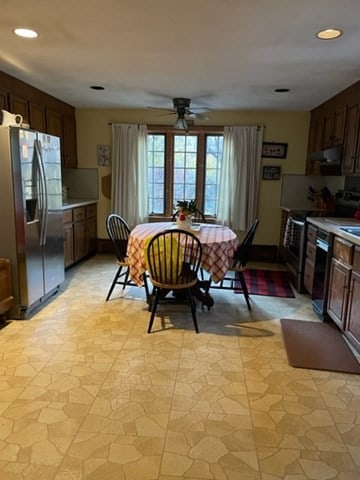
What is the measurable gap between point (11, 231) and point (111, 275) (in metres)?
1.76

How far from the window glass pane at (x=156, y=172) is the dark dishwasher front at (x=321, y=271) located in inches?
113

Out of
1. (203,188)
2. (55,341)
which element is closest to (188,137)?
(203,188)

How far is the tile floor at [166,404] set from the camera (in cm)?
168

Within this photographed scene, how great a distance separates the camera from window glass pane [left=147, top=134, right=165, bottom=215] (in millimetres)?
5648

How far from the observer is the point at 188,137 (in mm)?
5582

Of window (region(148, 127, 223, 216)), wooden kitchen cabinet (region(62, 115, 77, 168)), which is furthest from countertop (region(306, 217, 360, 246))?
wooden kitchen cabinet (region(62, 115, 77, 168))

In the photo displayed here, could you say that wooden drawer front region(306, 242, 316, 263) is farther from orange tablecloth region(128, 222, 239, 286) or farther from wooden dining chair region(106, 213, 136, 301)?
wooden dining chair region(106, 213, 136, 301)

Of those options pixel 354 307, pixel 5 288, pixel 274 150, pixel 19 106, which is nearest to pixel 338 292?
pixel 354 307

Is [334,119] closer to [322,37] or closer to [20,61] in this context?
[322,37]

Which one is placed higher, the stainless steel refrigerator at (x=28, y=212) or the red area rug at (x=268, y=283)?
the stainless steel refrigerator at (x=28, y=212)

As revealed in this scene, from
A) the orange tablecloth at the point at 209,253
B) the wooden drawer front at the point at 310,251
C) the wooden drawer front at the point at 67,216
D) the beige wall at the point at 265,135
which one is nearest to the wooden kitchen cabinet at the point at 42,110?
the beige wall at the point at 265,135

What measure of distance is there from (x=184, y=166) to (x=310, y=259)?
2653 mm

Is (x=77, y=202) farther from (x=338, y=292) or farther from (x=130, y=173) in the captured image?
(x=338, y=292)

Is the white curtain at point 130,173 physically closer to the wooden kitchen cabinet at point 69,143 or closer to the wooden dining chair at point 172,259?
the wooden kitchen cabinet at point 69,143
